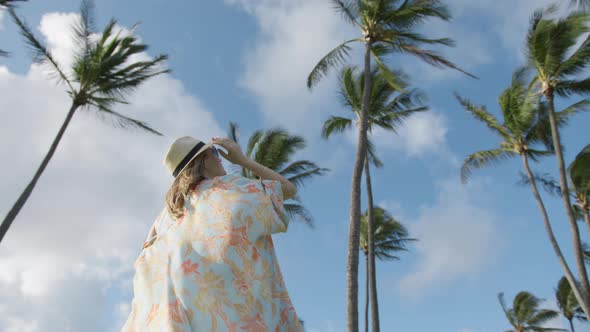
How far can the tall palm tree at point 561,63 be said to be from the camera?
16.4 meters

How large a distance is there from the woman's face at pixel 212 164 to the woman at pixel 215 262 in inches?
2.4

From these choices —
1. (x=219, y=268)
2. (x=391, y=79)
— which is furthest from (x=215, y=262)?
(x=391, y=79)

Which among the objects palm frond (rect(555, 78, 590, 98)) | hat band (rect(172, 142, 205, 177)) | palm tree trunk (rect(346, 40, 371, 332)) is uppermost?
palm frond (rect(555, 78, 590, 98))

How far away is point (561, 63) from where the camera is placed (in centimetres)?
1734

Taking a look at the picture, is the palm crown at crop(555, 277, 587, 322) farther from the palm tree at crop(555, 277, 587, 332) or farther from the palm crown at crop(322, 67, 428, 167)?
the palm crown at crop(322, 67, 428, 167)

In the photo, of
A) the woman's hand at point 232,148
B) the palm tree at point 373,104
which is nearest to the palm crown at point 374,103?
the palm tree at point 373,104

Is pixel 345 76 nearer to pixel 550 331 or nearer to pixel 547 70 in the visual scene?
Result: pixel 547 70

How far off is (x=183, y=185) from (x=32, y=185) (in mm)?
12036

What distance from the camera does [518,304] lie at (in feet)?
130

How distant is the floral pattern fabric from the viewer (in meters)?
1.79

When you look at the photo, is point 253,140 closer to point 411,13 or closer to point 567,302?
point 411,13

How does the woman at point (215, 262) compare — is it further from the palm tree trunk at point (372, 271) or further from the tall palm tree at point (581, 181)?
the tall palm tree at point (581, 181)

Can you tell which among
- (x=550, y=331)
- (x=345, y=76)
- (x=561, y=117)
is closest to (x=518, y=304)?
(x=550, y=331)

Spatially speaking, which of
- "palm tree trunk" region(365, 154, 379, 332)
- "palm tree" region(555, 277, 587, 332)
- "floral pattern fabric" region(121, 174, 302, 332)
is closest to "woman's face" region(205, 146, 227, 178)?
"floral pattern fabric" region(121, 174, 302, 332)
